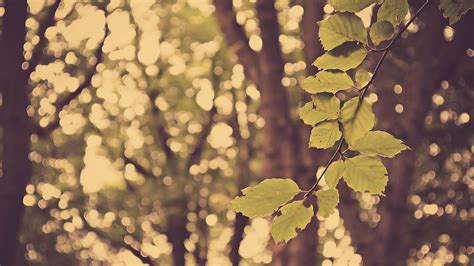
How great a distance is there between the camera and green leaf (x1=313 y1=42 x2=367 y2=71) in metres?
0.92

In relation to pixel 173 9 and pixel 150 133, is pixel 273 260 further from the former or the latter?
pixel 150 133

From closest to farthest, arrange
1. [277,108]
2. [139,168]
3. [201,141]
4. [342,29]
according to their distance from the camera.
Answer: [342,29]
[277,108]
[201,141]
[139,168]

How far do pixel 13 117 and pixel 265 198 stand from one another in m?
5.05

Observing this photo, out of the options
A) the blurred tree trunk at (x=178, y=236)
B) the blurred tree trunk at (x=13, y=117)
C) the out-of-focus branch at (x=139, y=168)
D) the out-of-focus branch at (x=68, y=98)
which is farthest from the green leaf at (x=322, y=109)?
the out-of-focus branch at (x=139, y=168)

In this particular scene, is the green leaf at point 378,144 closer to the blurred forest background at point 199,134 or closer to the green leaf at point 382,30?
the green leaf at point 382,30

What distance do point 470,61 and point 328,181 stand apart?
18.1 feet

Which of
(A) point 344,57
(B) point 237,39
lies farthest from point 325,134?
(B) point 237,39

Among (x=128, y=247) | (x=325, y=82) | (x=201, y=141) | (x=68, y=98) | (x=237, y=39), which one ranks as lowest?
(x=128, y=247)

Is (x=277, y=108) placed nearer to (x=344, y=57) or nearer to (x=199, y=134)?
(x=344, y=57)

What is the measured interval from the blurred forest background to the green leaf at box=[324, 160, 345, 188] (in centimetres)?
313

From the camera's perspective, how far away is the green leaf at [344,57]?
0.92m

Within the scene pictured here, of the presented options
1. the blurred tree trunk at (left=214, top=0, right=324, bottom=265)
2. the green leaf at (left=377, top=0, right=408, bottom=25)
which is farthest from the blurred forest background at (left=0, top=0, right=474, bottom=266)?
the green leaf at (left=377, top=0, right=408, bottom=25)

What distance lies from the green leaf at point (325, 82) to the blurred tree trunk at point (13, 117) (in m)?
5.01

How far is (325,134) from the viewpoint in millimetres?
966
